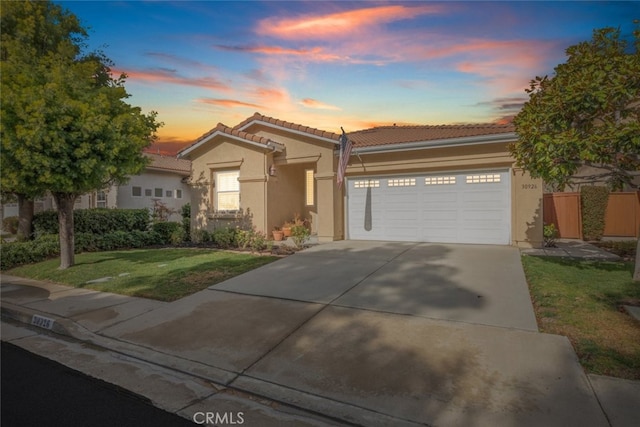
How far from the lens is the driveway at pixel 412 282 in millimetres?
5258

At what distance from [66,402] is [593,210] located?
1700cm

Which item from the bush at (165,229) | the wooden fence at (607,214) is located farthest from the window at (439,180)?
the bush at (165,229)

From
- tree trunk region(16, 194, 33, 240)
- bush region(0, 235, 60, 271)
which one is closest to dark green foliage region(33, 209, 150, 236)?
tree trunk region(16, 194, 33, 240)

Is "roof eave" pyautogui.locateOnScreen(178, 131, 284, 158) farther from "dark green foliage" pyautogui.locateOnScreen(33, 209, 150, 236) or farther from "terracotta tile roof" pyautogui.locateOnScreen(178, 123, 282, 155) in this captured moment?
"dark green foliage" pyautogui.locateOnScreen(33, 209, 150, 236)

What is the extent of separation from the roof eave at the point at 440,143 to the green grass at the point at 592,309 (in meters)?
3.89

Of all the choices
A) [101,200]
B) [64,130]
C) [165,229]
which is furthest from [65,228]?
[101,200]

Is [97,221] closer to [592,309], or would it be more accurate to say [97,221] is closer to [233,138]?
[233,138]

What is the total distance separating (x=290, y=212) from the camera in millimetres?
14633

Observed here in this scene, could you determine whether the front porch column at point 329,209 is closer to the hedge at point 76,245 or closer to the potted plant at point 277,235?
the potted plant at point 277,235

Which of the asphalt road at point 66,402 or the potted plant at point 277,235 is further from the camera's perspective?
the potted plant at point 277,235

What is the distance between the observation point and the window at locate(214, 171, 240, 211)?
14078 mm

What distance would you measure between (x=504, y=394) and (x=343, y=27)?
10139mm

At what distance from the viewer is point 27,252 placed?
10.7 m

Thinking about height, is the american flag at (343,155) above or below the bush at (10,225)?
above
